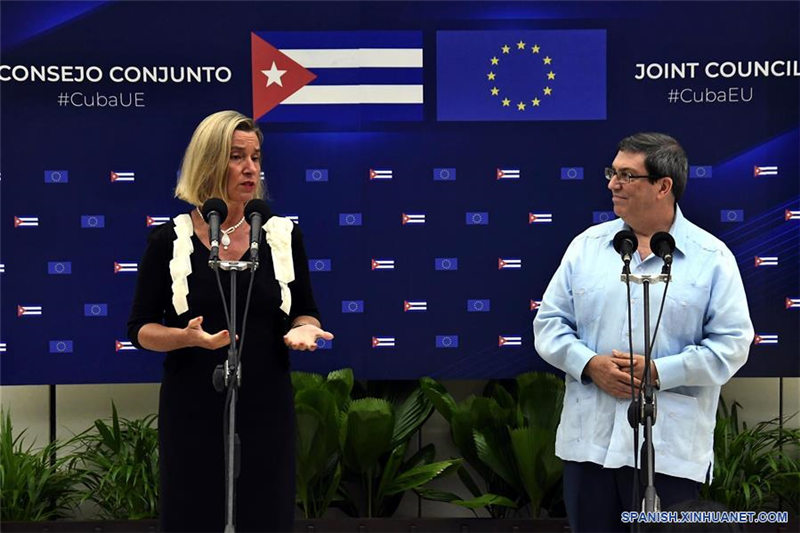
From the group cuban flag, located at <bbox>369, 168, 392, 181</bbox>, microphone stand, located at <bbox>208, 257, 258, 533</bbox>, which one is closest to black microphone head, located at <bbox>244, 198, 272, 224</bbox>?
microphone stand, located at <bbox>208, 257, 258, 533</bbox>

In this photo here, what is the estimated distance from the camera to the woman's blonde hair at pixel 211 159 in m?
3.28

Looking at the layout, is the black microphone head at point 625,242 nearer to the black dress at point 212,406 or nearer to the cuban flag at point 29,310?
the black dress at point 212,406

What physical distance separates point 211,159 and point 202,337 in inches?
25.7

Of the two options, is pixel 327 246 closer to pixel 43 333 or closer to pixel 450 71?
pixel 450 71

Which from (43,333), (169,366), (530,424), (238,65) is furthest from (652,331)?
(43,333)

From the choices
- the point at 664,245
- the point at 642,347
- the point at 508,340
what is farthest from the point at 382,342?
the point at 664,245

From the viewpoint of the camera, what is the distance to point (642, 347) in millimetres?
3445

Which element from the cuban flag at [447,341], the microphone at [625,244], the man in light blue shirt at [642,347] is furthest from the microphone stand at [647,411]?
the cuban flag at [447,341]

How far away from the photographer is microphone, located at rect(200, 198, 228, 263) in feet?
8.76

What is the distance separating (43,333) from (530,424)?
2.54m

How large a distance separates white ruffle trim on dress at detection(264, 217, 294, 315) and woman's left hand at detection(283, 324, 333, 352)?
0.25m

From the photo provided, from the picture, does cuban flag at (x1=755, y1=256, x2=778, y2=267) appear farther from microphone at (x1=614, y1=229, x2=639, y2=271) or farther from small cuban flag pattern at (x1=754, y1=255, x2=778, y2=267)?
microphone at (x1=614, y1=229, x2=639, y2=271)

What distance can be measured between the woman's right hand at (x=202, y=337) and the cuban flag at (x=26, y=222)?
2.73 meters

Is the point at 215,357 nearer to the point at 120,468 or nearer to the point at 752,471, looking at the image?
the point at 120,468
